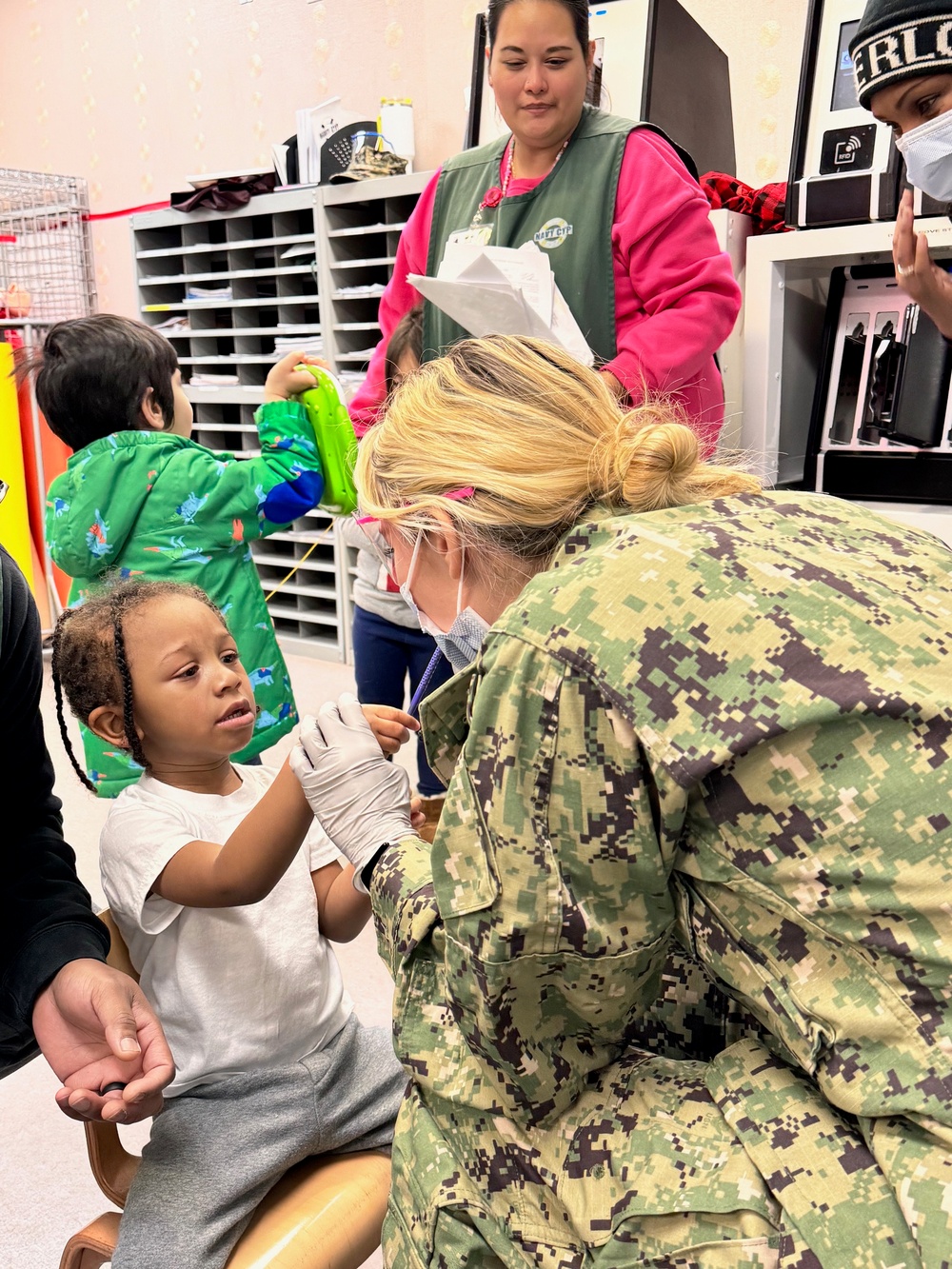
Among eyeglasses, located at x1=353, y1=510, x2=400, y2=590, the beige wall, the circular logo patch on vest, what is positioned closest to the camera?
eyeglasses, located at x1=353, y1=510, x2=400, y2=590

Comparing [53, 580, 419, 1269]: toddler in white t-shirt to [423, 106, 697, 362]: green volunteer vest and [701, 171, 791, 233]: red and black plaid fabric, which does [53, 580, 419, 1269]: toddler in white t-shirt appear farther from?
[701, 171, 791, 233]: red and black plaid fabric

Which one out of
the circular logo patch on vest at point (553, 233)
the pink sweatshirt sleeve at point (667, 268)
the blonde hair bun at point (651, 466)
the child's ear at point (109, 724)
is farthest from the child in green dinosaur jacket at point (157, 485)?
the blonde hair bun at point (651, 466)

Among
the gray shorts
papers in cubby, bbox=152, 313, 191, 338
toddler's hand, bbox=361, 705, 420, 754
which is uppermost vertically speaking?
papers in cubby, bbox=152, 313, 191, 338

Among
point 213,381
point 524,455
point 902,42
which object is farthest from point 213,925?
point 213,381

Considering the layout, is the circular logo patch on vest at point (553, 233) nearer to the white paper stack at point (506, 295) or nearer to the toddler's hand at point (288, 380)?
the white paper stack at point (506, 295)

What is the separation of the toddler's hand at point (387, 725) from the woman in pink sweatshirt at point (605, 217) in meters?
0.82

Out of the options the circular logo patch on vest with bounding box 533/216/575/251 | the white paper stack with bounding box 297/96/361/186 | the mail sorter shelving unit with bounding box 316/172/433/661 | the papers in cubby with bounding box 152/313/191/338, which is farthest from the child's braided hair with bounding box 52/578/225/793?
the papers in cubby with bounding box 152/313/191/338

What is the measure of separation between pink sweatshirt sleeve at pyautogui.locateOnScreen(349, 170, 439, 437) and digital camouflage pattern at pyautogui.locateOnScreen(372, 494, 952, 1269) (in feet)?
4.52

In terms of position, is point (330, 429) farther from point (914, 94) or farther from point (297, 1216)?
point (297, 1216)

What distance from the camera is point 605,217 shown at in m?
1.83

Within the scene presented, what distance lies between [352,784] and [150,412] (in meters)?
1.24

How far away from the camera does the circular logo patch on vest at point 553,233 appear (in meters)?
A: 1.87

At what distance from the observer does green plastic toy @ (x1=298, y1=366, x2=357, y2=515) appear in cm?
204

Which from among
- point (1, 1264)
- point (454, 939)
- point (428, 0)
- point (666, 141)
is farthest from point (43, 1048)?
point (428, 0)
